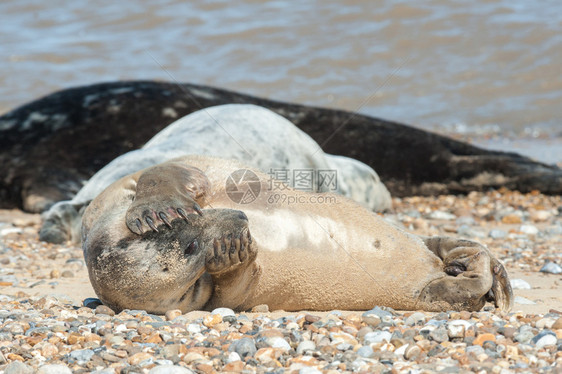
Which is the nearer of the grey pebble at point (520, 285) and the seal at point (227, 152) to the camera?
the grey pebble at point (520, 285)

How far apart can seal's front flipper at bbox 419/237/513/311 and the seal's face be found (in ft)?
2.89

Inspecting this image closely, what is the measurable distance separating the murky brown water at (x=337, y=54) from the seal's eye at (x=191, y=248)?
861 cm

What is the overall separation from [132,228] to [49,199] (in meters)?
3.60

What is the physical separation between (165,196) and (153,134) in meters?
3.79

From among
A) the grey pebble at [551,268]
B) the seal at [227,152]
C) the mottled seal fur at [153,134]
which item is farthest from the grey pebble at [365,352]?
the mottled seal fur at [153,134]

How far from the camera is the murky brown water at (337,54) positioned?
12.2 meters

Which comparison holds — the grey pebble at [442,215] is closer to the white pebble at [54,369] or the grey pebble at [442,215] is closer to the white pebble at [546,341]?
the white pebble at [546,341]

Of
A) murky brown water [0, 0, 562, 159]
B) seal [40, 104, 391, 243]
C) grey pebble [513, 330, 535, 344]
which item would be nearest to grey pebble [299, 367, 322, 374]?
grey pebble [513, 330, 535, 344]

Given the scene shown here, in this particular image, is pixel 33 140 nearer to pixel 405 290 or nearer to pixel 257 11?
pixel 405 290

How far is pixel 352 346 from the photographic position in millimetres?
2523

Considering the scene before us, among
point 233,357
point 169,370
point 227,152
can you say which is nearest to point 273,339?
point 233,357

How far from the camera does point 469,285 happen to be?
3035mm

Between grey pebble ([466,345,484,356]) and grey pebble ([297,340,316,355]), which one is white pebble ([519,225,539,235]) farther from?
grey pebble ([297,340,316,355])

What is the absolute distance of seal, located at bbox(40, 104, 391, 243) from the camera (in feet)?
16.6
